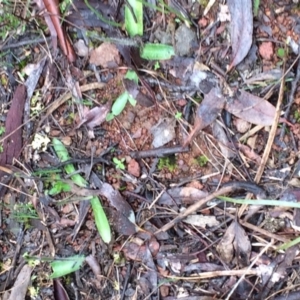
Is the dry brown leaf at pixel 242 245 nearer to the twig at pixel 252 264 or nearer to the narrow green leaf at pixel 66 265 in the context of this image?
the twig at pixel 252 264

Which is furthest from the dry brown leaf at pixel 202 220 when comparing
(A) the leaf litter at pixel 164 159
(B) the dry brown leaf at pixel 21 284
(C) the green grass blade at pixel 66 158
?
(B) the dry brown leaf at pixel 21 284

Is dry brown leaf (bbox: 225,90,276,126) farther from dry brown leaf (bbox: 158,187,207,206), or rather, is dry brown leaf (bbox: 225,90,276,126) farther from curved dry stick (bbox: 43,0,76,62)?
curved dry stick (bbox: 43,0,76,62)

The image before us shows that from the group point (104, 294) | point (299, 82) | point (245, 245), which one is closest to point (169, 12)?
point (299, 82)

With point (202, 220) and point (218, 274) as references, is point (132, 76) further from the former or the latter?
point (218, 274)

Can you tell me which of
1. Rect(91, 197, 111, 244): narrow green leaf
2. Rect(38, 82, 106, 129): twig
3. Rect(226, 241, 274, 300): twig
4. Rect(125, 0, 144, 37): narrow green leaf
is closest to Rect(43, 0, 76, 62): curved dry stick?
Rect(38, 82, 106, 129): twig

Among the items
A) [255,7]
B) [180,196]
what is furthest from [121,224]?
[255,7]

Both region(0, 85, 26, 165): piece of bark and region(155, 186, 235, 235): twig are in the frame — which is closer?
Result: region(155, 186, 235, 235): twig
